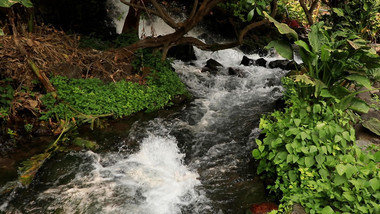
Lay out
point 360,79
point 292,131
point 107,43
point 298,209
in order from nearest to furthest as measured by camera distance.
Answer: point 298,209 < point 292,131 < point 360,79 < point 107,43

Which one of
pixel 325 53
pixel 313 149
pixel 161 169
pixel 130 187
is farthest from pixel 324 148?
pixel 130 187

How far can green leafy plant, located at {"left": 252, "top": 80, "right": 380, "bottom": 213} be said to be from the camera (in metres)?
2.92

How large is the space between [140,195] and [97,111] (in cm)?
243

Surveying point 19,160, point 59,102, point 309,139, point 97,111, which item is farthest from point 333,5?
point 19,160

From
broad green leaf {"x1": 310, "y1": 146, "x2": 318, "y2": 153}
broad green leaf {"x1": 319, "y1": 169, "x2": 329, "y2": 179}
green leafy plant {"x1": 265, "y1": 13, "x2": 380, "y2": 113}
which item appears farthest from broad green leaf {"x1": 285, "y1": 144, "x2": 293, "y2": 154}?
green leafy plant {"x1": 265, "y1": 13, "x2": 380, "y2": 113}

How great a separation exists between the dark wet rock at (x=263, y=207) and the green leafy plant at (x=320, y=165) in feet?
0.52

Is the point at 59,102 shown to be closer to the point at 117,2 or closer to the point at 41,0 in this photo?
the point at 41,0

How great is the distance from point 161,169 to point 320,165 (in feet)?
8.45

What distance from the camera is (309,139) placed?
141 inches

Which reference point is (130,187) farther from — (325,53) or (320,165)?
(325,53)

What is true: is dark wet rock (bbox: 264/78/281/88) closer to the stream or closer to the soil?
the stream

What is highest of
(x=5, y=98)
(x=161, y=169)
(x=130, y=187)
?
(x=5, y=98)

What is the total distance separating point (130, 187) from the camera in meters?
4.28

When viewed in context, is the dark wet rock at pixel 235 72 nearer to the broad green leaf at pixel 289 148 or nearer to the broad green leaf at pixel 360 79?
the broad green leaf at pixel 360 79
